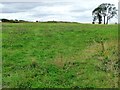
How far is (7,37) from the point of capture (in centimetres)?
3725

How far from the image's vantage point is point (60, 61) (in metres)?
25.0

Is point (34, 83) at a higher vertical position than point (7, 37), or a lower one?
lower

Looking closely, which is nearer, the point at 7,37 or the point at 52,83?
the point at 52,83

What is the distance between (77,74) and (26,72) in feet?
12.4

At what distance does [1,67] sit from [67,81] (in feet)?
20.4

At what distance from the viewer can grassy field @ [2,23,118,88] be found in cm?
2011

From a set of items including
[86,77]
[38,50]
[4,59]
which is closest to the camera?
[86,77]

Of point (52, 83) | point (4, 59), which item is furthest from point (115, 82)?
point (4, 59)

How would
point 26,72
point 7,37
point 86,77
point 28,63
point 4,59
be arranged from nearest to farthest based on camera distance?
1. point 86,77
2. point 26,72
3. point 28,63
4. point 4,59
5. point 7,37

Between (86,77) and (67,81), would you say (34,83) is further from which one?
(86,77)

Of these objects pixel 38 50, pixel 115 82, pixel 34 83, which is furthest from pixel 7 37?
pixel 115 82

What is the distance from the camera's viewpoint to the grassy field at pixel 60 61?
20.1 meters

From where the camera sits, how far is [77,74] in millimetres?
21625

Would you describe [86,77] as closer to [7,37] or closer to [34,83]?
[34,83]
